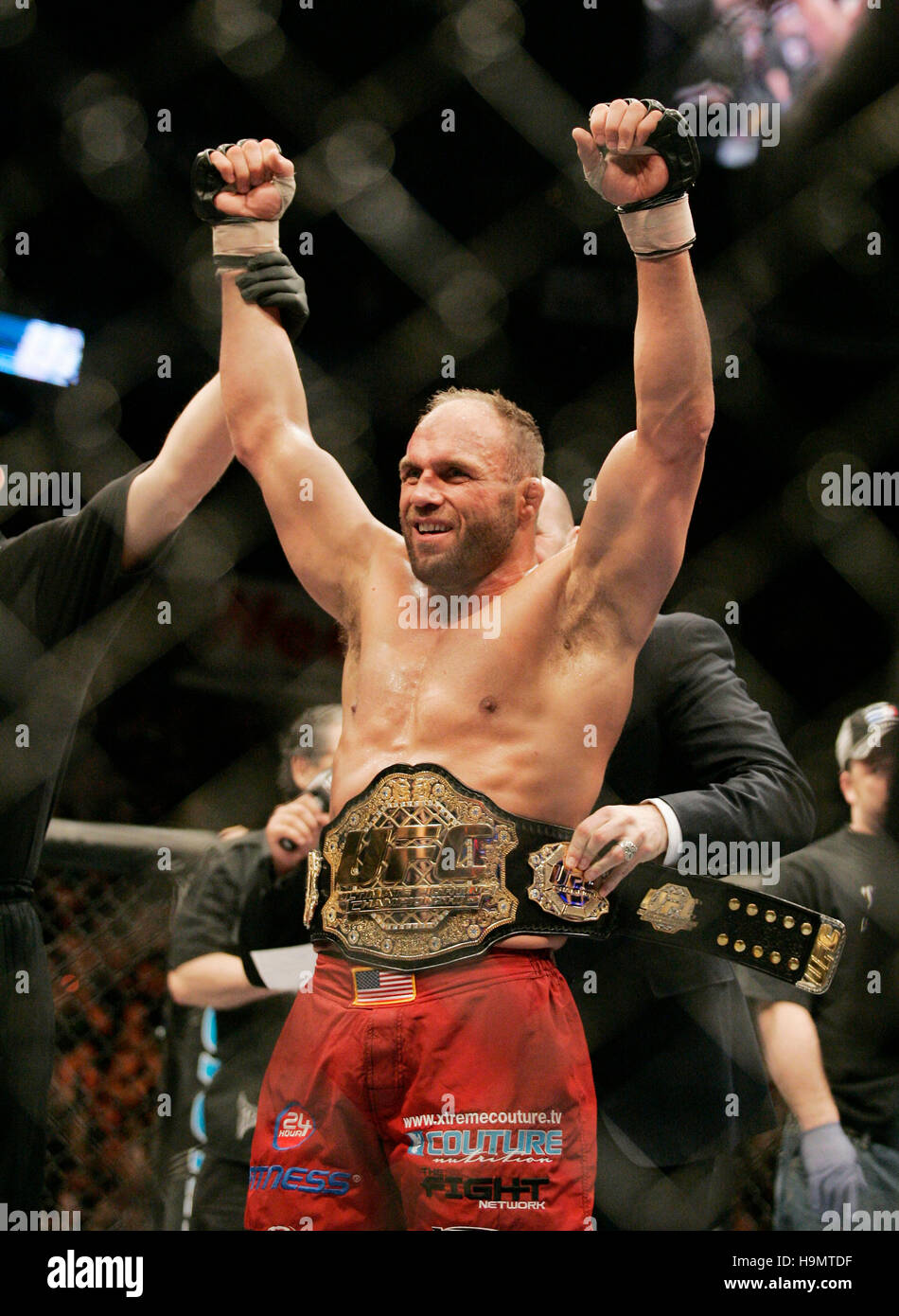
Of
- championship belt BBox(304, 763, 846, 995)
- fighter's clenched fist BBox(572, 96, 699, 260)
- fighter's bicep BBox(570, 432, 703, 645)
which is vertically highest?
fighter's clenched fist BBox(572, 96, 699, 260)

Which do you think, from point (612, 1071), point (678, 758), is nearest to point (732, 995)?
point (612, 1071)

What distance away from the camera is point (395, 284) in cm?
270

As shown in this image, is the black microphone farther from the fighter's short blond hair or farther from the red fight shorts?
the fighter's short blond hair

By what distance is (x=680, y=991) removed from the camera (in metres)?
1.76

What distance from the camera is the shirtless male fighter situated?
1.39 meters

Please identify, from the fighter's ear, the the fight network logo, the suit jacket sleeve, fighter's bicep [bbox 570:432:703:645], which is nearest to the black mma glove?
fighter's bicep [bbox 570:432:703:645]

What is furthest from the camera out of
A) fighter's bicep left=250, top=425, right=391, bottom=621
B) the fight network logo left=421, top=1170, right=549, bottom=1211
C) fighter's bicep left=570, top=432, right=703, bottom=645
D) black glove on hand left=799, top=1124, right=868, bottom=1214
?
black glove on hand left=799, top=1124, right=868, bottom=1214

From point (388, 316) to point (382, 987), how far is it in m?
1.63

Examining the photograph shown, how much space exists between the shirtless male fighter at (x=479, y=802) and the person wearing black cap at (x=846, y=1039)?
0.80 metres

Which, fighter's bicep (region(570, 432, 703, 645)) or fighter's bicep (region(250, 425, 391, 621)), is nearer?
fighter's bicep (region(570, 432, 703, 645))

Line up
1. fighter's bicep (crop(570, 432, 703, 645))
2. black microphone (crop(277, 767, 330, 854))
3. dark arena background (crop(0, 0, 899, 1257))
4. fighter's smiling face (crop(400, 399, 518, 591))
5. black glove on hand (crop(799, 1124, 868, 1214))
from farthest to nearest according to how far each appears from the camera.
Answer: dark arena background (crop(0, 0, 899, 1257)) < black glove on hand (crop(799, 1124, 868, 1214)) < black microphone (crop(277, 767, 330, 854)) < fighter's smiling face (crop(400, 399, 518, 591)) < fighter's bicep (crop(570, 432, 703, 645))

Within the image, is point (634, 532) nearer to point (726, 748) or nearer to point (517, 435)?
point (517, 435)

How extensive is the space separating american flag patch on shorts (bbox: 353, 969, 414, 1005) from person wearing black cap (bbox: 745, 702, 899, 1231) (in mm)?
929
